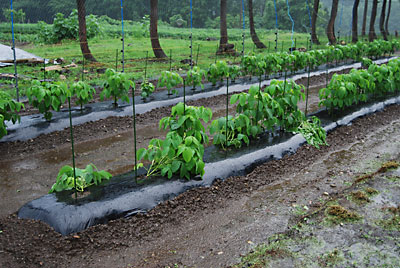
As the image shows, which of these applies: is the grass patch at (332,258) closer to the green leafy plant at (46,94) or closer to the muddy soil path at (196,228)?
the muddy soil path at (196,228)

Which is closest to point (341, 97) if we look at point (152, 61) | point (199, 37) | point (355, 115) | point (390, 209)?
point (355, 115)

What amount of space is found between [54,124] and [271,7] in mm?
37340

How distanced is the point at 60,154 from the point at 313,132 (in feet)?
11.6

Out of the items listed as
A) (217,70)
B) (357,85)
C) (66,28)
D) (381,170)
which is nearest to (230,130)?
(381,170)

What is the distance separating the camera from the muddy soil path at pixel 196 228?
301 centimetres

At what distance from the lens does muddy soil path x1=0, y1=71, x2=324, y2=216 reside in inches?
174

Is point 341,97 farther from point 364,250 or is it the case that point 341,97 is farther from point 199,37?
point 199,37

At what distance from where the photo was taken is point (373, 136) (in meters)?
6.14

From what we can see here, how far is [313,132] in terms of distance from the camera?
18.4 ft

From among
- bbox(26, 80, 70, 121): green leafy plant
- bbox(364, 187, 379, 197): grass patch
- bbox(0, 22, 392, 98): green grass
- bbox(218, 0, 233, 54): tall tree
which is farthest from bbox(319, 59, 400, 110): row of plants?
bbox(218, 0, 233, 54): tall tree

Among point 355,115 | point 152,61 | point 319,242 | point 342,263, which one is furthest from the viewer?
point 152,61

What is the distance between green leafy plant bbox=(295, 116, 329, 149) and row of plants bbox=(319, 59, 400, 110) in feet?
2.59

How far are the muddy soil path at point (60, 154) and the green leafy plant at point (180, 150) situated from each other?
3.68ft

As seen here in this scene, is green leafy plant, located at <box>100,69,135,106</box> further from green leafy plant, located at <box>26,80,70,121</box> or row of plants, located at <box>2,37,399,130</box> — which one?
green leafy plant, located at <box>26,80,70,121</box>
